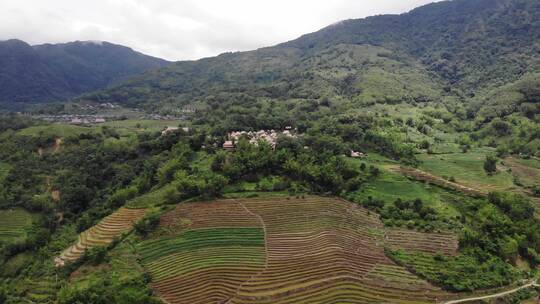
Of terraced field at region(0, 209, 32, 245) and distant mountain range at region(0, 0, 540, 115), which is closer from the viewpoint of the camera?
terraced field at region(0, 209, 32, 245)

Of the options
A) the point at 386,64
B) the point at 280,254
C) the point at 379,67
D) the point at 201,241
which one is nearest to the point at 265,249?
the point at 280,254

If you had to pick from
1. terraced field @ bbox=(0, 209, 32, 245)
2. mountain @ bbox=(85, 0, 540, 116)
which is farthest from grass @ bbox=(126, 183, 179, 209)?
mountain @ bbox=(85, 0, 540, 116)

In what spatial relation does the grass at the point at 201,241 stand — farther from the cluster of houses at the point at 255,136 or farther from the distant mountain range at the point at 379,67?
the distant mountain range at the point at 379,67

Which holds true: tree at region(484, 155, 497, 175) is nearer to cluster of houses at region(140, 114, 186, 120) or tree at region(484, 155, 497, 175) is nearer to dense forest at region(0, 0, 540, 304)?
dense forest at region(0, 0, 540, 304)

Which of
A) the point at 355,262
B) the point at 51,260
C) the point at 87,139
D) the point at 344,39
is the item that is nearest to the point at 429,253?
the point at 355,262

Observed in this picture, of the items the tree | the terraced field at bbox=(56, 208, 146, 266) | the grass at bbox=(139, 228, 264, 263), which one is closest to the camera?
the grass at bbox=(139, 228, 264, 263)

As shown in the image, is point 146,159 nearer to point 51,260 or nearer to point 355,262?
point 51,260

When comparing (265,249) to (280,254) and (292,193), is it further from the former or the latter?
(292,193)
